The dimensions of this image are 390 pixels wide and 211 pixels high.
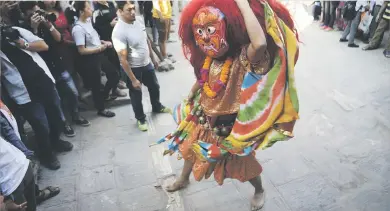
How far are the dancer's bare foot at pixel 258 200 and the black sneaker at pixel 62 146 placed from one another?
220cm

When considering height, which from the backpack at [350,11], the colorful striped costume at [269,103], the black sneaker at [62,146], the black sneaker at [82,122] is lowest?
the black sneaker at [82,122]

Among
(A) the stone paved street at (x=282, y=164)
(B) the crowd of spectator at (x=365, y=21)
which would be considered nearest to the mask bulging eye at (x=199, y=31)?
(A) the stone paved street at (x=282, y=164)

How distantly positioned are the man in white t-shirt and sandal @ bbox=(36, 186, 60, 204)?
1278mm

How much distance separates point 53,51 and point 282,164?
2.80 m

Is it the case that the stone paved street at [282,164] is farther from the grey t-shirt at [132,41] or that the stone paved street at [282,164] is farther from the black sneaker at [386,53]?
Answer: the black sneaker at [386,53]

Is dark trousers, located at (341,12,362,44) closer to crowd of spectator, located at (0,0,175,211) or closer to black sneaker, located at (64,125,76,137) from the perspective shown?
crowd of spectator, located at (0,0,175,211)

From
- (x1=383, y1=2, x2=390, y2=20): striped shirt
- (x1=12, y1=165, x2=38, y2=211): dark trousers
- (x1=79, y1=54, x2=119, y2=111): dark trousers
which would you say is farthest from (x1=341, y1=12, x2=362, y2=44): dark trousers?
(x1=12, y1=165, x2=38, y2=211): dark trousers

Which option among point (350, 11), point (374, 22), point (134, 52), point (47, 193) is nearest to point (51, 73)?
point (134, 52)

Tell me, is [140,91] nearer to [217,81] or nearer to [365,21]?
[217,81]

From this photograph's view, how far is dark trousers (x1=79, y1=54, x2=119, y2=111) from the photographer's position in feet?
13.1

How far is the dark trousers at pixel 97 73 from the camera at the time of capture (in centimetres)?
398

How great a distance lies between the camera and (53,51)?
3.51 meters

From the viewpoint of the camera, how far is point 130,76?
3.47 meters

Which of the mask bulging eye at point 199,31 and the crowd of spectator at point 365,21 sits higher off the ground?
the mask bulging eye at point 199,31
